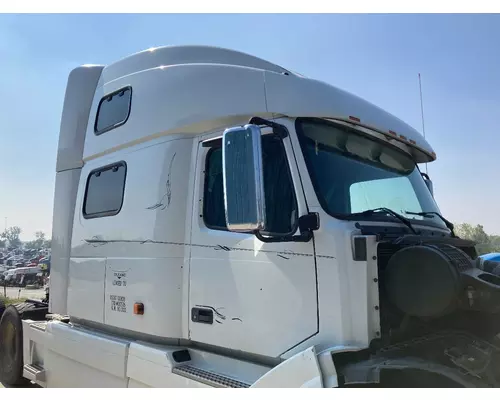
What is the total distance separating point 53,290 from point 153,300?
1.92 meters

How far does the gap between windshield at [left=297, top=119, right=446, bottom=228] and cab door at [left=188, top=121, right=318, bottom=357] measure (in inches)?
6.9

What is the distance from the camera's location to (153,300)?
11.9ft

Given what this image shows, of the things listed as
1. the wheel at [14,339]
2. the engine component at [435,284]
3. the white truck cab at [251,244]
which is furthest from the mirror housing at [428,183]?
the wheel at [14,339]

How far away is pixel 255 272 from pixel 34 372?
332 centimetres

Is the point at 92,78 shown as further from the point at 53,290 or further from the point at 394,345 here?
the point at 394,345

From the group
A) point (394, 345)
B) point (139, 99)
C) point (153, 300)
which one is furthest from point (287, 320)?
point (139, 99)

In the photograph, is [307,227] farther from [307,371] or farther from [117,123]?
[117,123]

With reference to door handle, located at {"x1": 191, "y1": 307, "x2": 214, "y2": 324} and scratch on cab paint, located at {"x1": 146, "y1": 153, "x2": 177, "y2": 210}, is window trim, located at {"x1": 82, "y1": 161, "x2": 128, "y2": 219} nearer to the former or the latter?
scratch on cab paint, located at {"x1": 146, "y1": 153, "x2": 177, "y2": 210}

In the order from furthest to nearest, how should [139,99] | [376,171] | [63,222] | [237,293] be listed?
1. [63,222]
2. [139,99]
3. [376,171]
4. [237,293]

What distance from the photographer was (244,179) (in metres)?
2.70

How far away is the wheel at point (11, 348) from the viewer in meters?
5.66

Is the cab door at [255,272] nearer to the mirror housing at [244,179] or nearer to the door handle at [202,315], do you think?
the door handle at [202,315]

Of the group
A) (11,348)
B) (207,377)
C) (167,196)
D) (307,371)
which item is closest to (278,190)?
(167,196)
